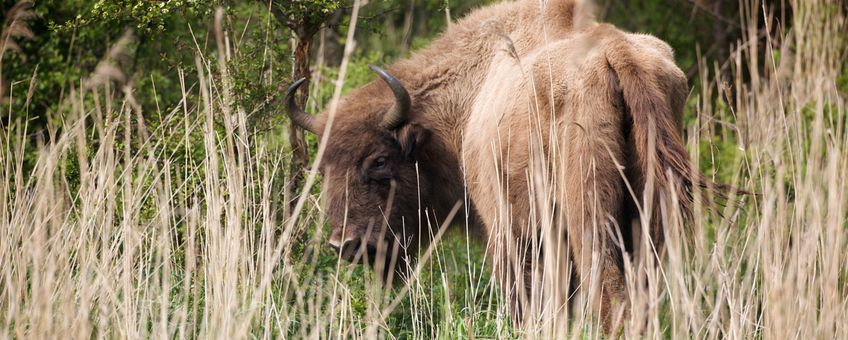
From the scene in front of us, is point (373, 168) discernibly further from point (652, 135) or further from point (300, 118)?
point (652, 135)

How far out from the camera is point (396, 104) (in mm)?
5344

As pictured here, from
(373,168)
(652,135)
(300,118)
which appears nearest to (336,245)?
(373,168)

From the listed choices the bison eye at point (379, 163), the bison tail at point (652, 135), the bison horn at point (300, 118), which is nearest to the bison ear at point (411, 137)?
the bison eye at point (379, 163)

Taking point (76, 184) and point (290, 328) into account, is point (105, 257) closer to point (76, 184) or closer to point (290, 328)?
point (290, 328)

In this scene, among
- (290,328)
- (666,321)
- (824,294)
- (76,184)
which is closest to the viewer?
(824,294)

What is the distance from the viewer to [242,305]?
3699mm

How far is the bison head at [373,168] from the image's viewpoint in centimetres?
540

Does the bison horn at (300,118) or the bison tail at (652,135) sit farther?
the bison horn at (300,118)

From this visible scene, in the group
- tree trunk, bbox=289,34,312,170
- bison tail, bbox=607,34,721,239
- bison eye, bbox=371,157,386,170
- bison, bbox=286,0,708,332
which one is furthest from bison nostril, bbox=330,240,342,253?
bison tail, bbox=607,34,721,239

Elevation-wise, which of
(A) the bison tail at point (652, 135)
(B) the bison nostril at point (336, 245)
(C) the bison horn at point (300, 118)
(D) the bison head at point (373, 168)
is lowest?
(B) the bison nostril at point (336, 245)

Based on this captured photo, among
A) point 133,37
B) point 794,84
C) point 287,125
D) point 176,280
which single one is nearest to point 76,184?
point 176,280

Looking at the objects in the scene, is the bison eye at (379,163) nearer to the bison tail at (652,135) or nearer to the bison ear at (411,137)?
the bison ear at (411,137)

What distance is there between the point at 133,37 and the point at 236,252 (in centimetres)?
387

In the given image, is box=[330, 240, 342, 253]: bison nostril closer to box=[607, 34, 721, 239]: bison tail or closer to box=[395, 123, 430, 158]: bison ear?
box=[395, 123, 430, 158]: bison ear
